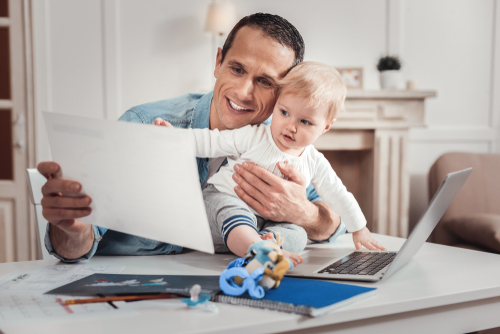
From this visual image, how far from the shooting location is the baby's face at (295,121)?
0.98 m

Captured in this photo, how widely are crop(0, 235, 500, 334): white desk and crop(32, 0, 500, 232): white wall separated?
233cm

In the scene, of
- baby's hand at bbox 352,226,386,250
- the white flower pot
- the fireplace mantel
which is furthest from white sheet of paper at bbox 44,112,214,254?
the white flower pot

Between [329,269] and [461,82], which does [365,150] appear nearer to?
[461,82]

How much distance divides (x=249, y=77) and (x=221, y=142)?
0.58 ft

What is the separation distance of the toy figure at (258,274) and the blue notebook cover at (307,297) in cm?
1

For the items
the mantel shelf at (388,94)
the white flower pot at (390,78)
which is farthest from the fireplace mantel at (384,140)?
the white flower pot at (390,78)

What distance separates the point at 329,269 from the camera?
79 centimetres

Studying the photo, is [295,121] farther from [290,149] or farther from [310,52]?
[310,52]

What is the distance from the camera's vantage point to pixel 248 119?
3.59 ft

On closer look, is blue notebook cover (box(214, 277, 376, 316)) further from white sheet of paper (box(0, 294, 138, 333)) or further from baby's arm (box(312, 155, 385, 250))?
baby's arm (box(312, 155, 385, 250))

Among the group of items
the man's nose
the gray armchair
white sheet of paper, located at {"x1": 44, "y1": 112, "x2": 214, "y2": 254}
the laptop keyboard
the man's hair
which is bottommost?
the gray armchair

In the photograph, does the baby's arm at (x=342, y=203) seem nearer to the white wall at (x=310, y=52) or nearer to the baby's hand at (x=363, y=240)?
the baby's hand at (x=363, y=240)

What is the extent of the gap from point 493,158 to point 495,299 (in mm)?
2264

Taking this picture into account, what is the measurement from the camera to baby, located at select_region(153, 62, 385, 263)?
0.96 meters
